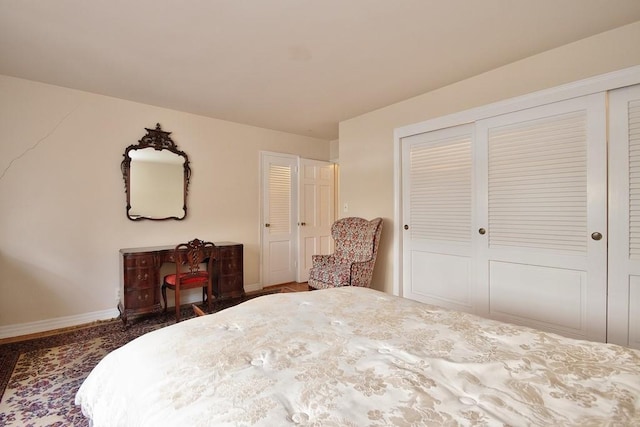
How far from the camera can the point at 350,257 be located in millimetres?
3641

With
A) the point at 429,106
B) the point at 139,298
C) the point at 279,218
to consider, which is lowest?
the point at 139,298

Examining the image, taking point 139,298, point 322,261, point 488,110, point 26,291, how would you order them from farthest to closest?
point 322,261 → point 139,298 → point 26,291 → point 488,110

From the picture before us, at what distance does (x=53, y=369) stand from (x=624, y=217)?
4.27 m

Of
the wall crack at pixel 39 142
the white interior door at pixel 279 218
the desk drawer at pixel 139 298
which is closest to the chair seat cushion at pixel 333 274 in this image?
the white interior door at pixel 279 218

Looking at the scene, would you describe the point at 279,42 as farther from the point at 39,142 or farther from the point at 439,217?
the point at 39,142

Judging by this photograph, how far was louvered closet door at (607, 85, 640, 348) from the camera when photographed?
6.74 ft

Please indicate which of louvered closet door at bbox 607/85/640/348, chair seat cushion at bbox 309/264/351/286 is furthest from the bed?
chair seat cushion at bbox 309/264/351/286

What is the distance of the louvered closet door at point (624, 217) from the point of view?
80.9 inches

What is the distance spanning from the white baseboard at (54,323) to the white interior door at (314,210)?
8.36 ft

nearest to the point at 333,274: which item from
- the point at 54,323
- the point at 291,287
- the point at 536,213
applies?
the point at 291,287

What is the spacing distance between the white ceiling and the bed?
1877mm

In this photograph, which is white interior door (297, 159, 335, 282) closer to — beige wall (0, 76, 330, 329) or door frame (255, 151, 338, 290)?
door frame (255, 151, 338, 290)

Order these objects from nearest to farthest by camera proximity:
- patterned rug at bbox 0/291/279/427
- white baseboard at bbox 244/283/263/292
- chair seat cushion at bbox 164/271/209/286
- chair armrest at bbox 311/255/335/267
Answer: patterned rug at bbox 0/291/279/427 → chair seat cushion at bbox 164/271/209/286 → chair armrest at bbox 311/255/335/267 → white baseboard at bbox 244/283/263/292

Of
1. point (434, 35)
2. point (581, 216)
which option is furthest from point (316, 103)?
point (581, 216)
